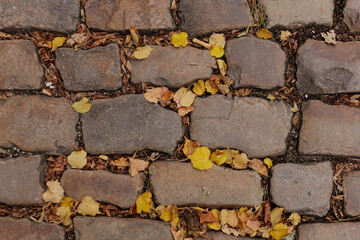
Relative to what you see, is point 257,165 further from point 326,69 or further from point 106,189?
point 106,189

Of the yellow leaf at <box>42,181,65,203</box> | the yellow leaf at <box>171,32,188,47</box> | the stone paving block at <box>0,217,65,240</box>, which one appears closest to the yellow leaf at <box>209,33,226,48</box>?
the yellow leaf at <box>171,32,188,47</box>

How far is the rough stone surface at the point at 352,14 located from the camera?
7.17ft

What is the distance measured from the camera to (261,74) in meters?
2.09

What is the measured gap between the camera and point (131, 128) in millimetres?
2041

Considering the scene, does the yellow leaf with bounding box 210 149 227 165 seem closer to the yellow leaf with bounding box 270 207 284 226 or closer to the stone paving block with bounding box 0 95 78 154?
the yellow leaf with bounding box 270 207 284 226

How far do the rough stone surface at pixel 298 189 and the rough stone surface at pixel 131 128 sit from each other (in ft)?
2.21

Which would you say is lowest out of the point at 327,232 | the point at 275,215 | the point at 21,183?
the point at 327,232

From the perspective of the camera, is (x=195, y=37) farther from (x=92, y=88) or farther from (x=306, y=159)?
(x=306, y=159)

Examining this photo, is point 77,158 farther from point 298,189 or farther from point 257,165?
point 298,189

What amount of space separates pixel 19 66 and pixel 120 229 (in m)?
1.18

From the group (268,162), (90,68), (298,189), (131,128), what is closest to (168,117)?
(131,128)

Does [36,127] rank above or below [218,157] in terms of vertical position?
above

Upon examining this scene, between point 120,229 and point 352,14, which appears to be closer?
point 120,229

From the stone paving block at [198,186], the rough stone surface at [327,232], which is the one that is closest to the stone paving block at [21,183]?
the stone paving block at [198,186]
